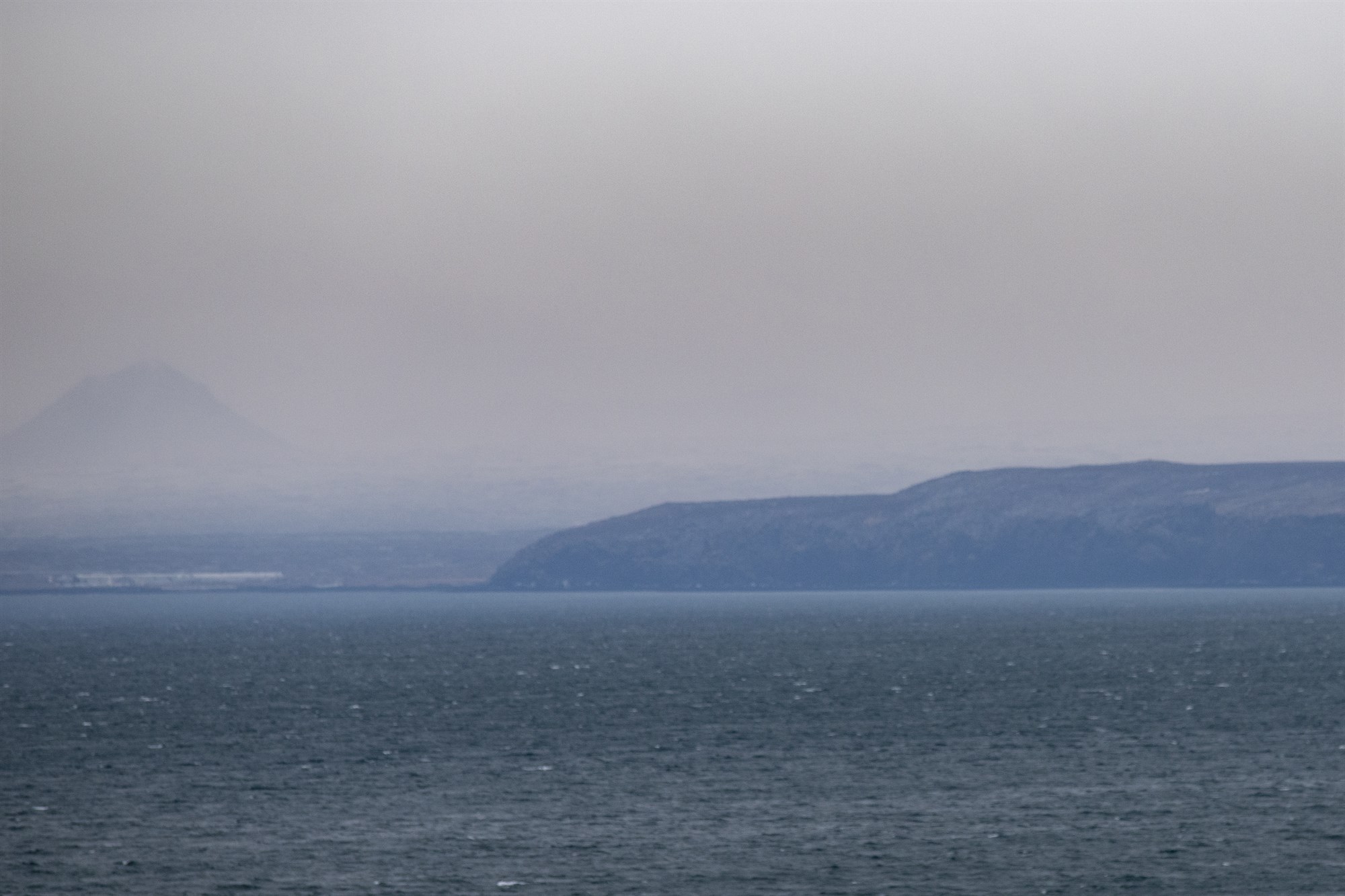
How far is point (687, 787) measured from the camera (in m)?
75.8

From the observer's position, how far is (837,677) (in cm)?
14188

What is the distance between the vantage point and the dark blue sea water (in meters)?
57.9

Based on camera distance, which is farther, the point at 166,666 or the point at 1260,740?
the point at 166,666

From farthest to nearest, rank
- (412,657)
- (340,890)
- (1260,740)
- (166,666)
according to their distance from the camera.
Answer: (412,657), (166,666), (1260,740), (340,890)

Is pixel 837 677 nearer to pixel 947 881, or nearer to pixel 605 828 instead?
pixel 605 828

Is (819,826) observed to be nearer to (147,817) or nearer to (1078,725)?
(147,817)

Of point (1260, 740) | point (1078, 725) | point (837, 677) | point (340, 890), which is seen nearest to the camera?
point (340, 890)

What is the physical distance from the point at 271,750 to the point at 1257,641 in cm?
13685

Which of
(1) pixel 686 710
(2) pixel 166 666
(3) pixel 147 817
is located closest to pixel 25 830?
(3) pixel 147 817

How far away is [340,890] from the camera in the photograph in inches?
2197

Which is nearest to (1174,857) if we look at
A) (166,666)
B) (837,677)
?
(837,677)

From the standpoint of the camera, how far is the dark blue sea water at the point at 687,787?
5794cm

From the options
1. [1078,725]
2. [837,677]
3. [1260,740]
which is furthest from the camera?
[837,677]

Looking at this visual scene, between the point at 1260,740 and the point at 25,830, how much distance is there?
61.0 m
